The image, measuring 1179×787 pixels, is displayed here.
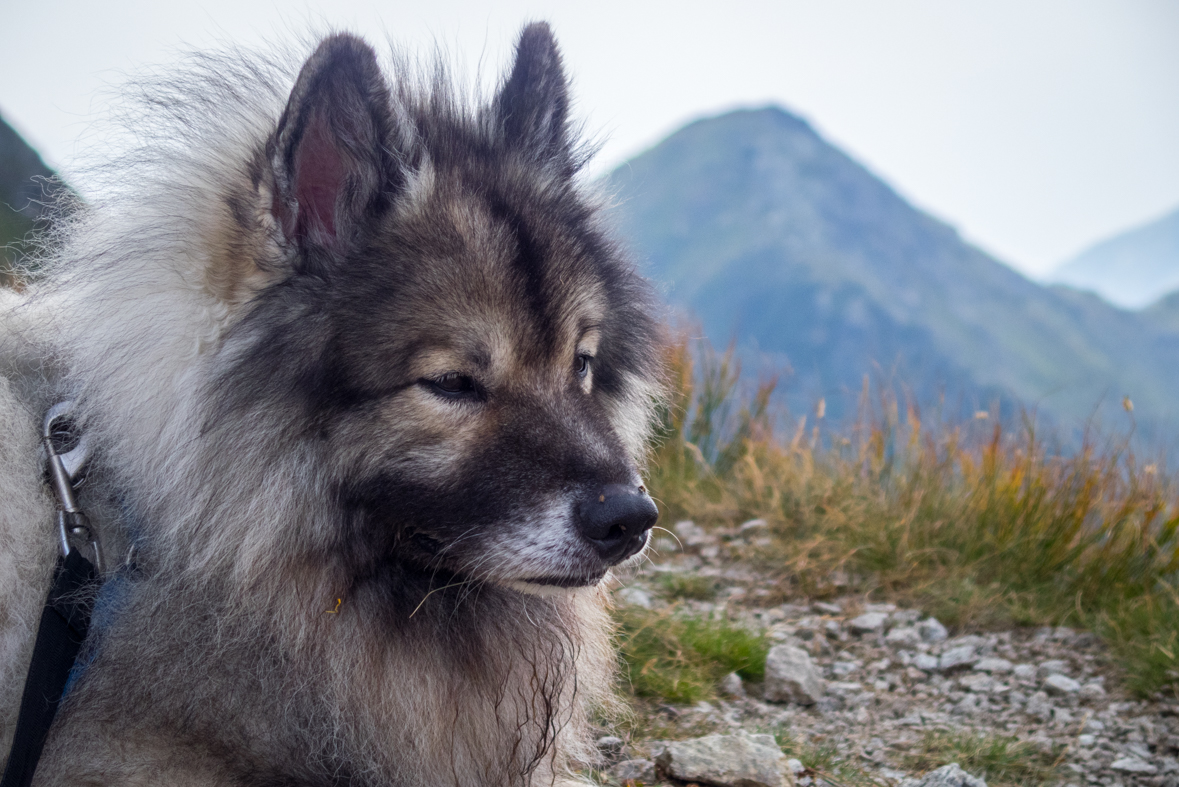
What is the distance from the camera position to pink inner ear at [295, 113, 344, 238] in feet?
5.79

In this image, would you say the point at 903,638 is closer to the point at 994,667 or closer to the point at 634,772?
the point at 994,667

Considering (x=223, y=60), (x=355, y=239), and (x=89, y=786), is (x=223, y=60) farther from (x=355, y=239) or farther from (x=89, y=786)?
(x=89, y=786)

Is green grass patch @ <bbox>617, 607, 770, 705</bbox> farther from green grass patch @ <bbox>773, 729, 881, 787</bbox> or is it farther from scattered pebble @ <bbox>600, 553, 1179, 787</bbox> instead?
green grass patch @ <bbox>773, 729, 881, 787</bbox>

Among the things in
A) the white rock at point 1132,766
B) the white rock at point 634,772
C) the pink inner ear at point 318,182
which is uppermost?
the pink inner ear at point 318,182

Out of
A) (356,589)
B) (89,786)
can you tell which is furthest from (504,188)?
(89,786)

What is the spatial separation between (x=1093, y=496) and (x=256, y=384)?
439cm

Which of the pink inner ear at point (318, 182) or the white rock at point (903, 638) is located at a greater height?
the pink inner ear at point (318, 182)

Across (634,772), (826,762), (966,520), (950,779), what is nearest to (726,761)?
(634,772)

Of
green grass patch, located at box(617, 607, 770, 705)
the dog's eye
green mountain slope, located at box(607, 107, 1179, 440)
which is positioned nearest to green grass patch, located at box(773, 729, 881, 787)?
green grass patch, located at box(617, 607, 770, 705)

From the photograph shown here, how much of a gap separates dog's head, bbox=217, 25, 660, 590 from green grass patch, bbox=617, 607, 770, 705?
1.43 meters

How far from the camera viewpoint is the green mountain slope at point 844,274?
56.6 m

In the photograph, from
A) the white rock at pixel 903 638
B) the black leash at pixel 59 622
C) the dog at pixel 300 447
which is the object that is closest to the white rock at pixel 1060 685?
the white rock at pixel 903 638

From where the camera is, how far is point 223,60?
2.09 metres

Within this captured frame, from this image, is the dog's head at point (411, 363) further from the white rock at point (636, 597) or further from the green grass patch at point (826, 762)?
the white rock at point (636, 597)
